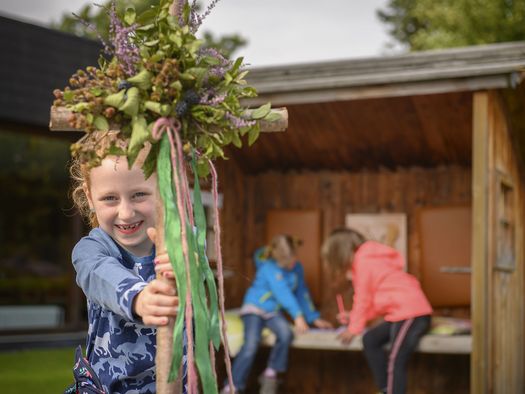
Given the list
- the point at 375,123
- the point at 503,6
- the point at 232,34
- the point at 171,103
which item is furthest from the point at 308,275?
the point at 232,34

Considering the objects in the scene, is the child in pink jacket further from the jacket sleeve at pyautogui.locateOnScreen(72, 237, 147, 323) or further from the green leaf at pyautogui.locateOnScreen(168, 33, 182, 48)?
the green leaf at pyautogui.locateOnScreen(168, 33, 182, 48)

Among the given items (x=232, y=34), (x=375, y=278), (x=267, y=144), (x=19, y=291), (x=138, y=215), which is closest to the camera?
(x=138, y=215)

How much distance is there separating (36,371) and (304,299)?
3097 millimetres

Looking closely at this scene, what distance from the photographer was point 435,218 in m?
7.93

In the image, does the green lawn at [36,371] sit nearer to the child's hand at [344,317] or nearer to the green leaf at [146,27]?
the child's hand at [344,317]

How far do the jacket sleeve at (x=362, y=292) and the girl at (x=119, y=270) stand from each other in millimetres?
4327

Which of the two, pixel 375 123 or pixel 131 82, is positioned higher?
pixel 375 123

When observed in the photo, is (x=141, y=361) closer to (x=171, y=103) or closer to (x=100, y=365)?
(x=100, y=365)

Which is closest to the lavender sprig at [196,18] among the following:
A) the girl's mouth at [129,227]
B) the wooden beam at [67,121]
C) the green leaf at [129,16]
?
the green leaf at [129,16]

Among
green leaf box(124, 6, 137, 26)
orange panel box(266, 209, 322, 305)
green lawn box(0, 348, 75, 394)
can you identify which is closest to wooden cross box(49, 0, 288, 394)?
green leaf box(124, 6, 137, 26)

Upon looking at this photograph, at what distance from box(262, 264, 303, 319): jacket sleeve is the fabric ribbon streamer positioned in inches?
209

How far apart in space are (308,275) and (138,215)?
5908mm

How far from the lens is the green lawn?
794 cm

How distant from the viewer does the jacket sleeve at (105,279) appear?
89.5 inches
